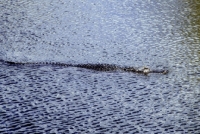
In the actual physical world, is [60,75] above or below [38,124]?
above

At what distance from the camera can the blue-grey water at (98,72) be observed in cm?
244

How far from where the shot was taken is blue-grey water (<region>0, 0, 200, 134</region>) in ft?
8.00

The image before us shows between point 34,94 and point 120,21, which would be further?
point 120,21

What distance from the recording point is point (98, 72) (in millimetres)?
3037

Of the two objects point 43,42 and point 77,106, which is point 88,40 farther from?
point 77,106

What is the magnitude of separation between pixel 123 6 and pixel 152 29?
68 cm

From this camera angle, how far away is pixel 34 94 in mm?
2664

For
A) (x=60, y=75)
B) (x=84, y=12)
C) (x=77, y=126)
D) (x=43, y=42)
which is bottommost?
(x=77, y=126)

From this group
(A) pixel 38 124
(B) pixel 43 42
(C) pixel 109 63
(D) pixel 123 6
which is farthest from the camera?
(D) pixel 123 6

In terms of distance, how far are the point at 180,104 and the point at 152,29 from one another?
131 centimetres

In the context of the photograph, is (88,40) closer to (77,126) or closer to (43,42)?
(43,42)

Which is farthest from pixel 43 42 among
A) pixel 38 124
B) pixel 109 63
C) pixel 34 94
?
pixel 38 124

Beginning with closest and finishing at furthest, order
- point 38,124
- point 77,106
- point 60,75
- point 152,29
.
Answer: point 38,124 < point 77,106 < point 60,75 < point 152,29

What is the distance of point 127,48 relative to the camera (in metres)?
3.44
